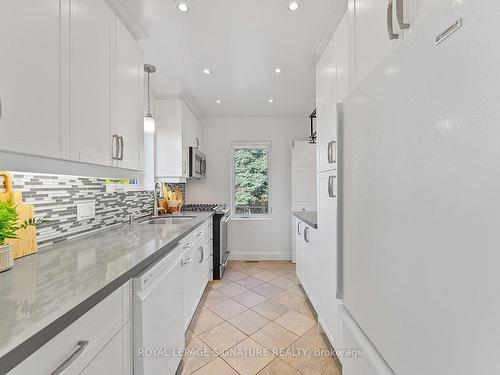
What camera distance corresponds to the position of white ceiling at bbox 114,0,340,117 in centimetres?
172

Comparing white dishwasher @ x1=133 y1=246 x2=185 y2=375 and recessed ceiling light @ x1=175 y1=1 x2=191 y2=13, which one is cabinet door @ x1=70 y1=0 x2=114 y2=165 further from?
white dishwasher @ x1=133 y1=246 x2=185 y2=375

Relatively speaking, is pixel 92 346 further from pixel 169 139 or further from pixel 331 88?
pixel 169 139

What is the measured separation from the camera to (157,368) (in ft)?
3.97

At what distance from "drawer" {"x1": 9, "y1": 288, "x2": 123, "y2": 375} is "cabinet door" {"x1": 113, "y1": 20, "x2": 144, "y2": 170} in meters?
0.93

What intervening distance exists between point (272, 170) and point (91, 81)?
3329 mm

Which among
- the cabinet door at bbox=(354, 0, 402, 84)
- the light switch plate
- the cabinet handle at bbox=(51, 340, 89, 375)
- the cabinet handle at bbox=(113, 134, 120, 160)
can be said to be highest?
the cabinet door at bbox=(354, 0, 402, 84)

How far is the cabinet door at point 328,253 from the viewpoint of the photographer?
171cm

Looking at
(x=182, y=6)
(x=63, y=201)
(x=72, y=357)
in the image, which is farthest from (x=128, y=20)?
(x=72, y=357)

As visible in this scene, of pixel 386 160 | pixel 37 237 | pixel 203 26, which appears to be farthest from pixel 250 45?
pixel 37 237

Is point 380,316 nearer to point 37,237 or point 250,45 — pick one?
point 37,237

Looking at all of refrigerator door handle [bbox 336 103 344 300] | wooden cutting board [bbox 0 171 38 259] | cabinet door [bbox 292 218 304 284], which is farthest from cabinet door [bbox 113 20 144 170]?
cabinet door [bbox 292 218 304 284]

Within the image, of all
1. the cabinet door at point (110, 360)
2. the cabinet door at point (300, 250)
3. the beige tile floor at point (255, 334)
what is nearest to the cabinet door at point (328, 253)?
the beige tile floor at point (255, 334)

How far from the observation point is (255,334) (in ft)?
6.94

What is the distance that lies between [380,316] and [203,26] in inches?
82.8
